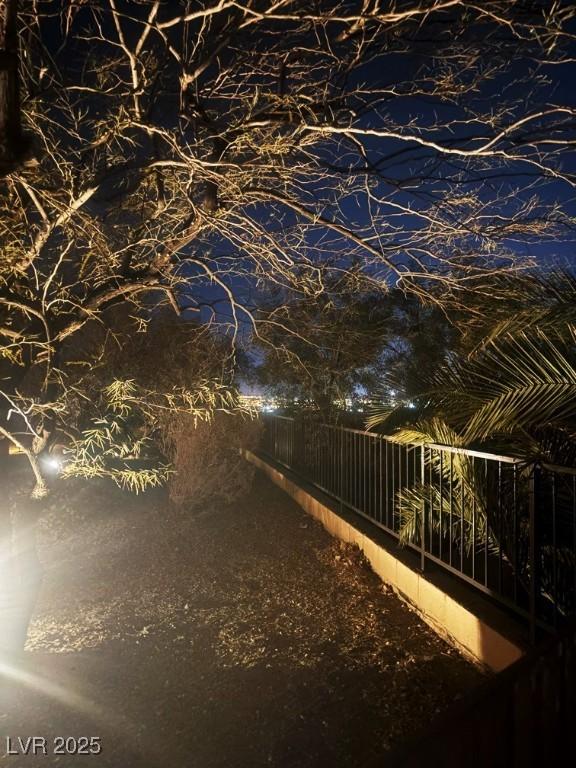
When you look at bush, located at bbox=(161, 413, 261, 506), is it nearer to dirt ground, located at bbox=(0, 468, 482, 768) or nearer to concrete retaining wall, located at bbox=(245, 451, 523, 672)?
dirt ground, located at bbox=(0, 468, 482, 768)

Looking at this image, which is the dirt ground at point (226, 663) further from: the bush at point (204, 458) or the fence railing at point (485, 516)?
the bush at point (204, 458)

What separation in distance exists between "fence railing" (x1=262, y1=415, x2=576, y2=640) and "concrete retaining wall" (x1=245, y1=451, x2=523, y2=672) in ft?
0.44

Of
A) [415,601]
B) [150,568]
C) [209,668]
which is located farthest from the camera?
[150,568]

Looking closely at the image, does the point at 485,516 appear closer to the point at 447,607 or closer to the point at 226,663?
the point at 447,607

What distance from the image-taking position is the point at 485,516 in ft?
14.4

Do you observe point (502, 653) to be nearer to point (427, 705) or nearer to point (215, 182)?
point (427, 705)

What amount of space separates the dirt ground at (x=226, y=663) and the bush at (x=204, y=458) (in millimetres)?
2116

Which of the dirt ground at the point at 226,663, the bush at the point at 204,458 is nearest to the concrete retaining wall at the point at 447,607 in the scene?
the dirt ground at the point at 226,663

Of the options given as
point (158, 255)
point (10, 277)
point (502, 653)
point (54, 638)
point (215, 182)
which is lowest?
point (54, 638)

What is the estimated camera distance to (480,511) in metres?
4.52

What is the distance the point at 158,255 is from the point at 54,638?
372cm

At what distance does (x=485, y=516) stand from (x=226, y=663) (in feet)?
7.72

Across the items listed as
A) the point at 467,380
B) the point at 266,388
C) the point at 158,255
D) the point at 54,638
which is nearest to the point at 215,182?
the point at 158,255

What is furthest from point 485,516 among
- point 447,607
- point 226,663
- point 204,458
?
point 204,458
